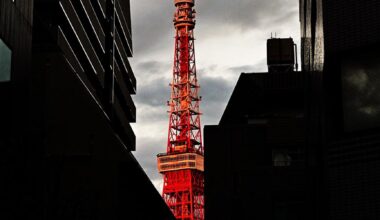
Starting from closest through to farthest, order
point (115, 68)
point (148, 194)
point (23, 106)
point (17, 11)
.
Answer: point (17, 11), point (23, 106), point (148, 194), point (115, 68)

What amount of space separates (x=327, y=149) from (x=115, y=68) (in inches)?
2903

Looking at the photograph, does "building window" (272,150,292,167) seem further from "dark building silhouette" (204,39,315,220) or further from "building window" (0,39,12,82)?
"building window" (0,39,12,82)

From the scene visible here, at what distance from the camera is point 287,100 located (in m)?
32.6

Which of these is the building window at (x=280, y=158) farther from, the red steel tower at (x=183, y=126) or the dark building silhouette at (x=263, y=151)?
the red steel tower at (x=183, y=126)

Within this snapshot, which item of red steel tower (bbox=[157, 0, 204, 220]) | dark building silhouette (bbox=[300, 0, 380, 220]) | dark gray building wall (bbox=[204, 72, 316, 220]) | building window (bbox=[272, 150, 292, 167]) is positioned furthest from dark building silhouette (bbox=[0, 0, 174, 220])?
red steel tower (bbox=[157, 0, 204, 220])

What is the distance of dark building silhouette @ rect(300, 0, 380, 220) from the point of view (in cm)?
1263

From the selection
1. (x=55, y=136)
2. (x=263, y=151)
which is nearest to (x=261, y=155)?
(x=263, y=151)

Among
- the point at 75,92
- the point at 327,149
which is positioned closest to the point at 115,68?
the point at 75,92

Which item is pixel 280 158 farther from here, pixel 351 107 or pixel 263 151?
pixel 351 107

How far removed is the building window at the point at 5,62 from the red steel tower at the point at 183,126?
376 ft

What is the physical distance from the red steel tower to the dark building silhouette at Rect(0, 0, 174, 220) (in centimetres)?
7729

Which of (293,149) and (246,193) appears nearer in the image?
(246,193)

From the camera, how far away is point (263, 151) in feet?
95.0

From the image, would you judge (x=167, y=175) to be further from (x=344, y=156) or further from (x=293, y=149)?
(x=344, y=156)
